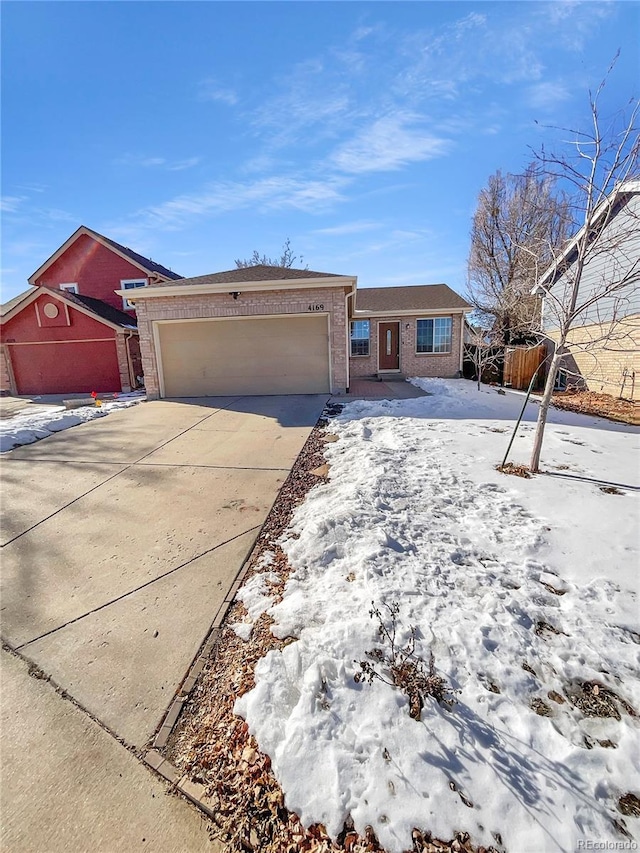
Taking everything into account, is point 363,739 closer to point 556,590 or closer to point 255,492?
point 556,590

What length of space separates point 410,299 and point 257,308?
835cm

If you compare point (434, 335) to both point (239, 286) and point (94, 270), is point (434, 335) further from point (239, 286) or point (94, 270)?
point (94, 270)

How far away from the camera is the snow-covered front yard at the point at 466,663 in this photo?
4.66 feet

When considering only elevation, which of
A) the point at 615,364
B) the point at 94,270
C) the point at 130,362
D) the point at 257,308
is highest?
the point at 94,270

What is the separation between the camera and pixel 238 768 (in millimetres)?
1592


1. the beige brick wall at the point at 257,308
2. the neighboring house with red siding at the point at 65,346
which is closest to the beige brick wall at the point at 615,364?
A: the beige brick wall at the point at 257,308

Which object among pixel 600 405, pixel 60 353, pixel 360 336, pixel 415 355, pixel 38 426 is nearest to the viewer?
pixel 38 426

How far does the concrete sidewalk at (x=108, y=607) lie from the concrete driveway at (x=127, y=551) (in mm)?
11

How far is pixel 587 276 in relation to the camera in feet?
35.7

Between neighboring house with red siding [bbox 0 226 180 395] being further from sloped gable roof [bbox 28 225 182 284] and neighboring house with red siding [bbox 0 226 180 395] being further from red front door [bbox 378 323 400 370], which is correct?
red front door [bbox 378 323 400 370]

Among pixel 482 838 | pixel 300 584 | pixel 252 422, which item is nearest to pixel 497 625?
pixel 482 838

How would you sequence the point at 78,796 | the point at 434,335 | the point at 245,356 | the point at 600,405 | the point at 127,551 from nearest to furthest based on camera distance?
the point at 78,796
the point at 127,551
the point at 600,405
the point at 245,356
the point at 434,335

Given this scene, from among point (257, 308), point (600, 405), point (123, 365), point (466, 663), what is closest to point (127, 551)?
point (466, 663)

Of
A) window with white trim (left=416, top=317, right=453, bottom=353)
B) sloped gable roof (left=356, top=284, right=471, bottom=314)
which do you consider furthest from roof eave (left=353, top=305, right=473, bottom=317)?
window with white trim (left=416, top=317, right=453, bottom=353)
